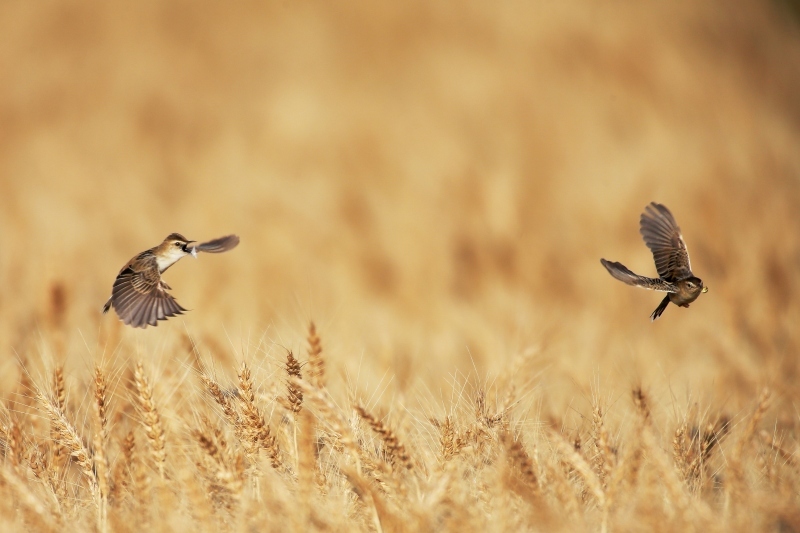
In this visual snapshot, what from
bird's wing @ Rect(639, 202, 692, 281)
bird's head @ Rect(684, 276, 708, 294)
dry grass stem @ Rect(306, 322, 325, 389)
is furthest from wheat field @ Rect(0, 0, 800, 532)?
bird's head @ Rect(684, 276, 708, 294)

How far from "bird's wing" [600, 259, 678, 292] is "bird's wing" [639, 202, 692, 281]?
324mm

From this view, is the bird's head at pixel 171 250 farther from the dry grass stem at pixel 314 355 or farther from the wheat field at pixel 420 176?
the wheat field at pixel 420 176

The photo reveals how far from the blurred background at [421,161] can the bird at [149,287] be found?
4380 mm

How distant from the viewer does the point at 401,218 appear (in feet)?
28.6

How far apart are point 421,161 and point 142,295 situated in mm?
7619

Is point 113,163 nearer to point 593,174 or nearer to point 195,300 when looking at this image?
point 195,300

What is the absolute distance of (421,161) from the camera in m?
9.37

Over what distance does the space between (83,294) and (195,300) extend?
885 mm

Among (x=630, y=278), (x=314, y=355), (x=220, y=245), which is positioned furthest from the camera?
(x=314, y=355)

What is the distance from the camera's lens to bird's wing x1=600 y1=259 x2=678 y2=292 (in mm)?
1443

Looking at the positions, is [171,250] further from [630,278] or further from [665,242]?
[665,242]

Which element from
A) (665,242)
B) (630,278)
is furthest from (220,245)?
(665,242)

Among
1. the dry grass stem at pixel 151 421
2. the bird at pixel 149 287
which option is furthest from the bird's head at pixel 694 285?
the dry grass stem at pixel 151 421

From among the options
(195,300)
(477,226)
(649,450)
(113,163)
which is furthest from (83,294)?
(649,450)
